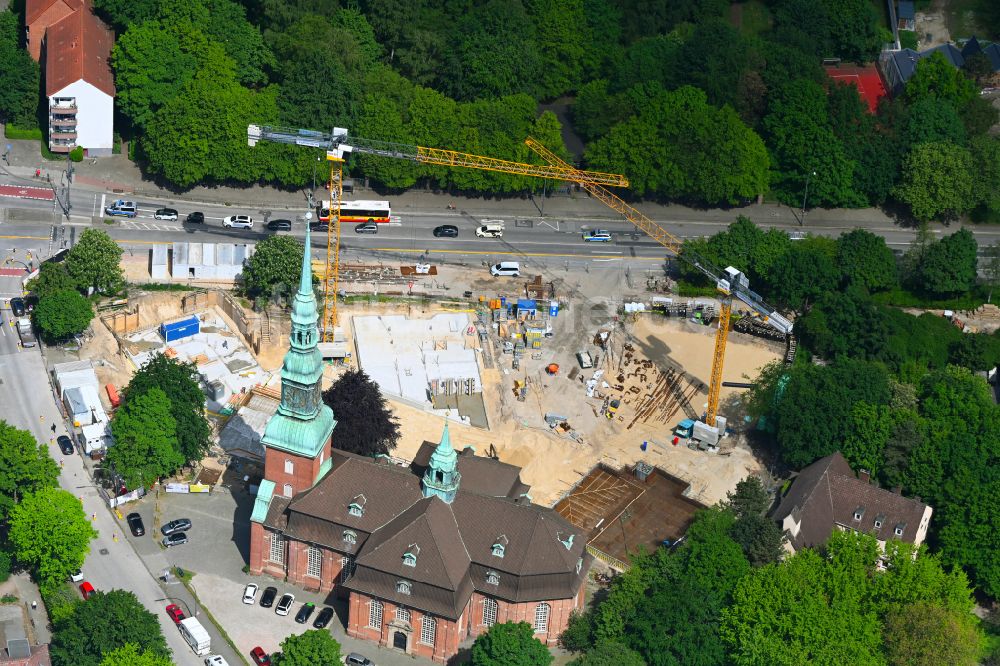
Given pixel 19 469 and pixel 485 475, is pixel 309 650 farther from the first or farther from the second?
pixel 19 469

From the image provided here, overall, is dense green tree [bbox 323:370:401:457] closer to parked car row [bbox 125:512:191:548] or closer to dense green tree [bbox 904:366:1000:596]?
parked car row [bbox 125:512:191:548]

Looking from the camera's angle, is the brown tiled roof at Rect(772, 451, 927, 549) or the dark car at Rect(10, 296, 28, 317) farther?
the dark car at Rect(10, 296, 28, 317)

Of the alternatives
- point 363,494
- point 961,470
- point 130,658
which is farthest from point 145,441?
point 961,470

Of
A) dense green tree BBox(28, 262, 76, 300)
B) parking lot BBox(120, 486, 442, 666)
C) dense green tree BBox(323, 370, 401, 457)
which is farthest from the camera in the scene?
dense green tree BBox(28, 262, 76, 300)

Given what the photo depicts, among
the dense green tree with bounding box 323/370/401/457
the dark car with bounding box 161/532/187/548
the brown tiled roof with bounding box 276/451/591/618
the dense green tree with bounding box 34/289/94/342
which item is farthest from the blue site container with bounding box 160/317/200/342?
the brown tiled roof with bounding box 276/451/591/618

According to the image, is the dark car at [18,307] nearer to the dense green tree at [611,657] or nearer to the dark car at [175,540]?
the dark car at [175,540]

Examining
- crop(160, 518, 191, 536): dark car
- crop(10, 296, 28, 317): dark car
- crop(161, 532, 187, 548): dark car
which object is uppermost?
crop(10, 296, 28, 317): dark car

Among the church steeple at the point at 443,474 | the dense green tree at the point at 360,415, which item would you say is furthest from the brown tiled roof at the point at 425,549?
the dense green tree at the point at 360,415
